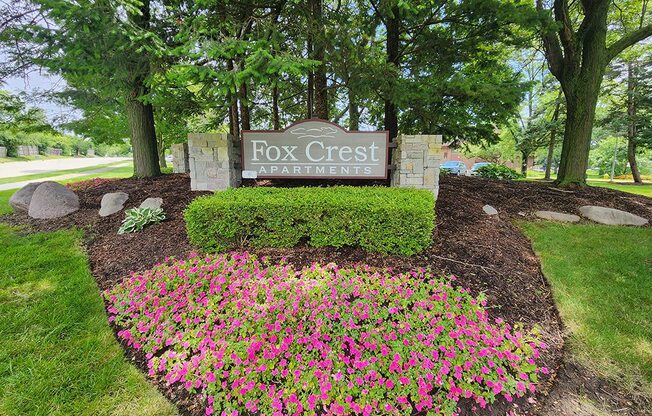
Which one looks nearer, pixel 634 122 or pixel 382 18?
pixel 382 18

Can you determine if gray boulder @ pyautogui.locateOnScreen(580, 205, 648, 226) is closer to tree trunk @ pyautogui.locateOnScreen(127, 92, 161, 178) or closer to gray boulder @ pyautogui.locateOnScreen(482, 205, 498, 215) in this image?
gray boulder @ pyautogui.locateOnScreen(482, 205, 498, 215)

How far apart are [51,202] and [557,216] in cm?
784

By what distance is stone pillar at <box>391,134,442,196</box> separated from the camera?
418 cm

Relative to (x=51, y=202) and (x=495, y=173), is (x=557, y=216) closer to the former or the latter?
(x=495, y=173)

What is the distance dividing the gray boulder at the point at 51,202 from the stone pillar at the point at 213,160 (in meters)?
1.98

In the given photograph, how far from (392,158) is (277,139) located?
1726 mm

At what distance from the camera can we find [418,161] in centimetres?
424

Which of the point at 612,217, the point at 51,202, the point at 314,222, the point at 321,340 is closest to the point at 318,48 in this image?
the point at 314,222

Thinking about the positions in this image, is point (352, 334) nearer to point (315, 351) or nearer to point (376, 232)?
point (315, 351)

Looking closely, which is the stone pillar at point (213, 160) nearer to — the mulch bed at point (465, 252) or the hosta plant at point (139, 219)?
the mulch bed at point (465, 252)

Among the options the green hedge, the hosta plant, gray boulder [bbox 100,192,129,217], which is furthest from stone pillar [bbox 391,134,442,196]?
gray boulder [bbox 100,192,129,217]

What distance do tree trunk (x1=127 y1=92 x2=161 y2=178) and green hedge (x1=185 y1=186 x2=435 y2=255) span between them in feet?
13.7

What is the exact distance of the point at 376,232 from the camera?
10.3 ft

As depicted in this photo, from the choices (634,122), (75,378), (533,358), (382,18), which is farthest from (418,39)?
(634,122)
